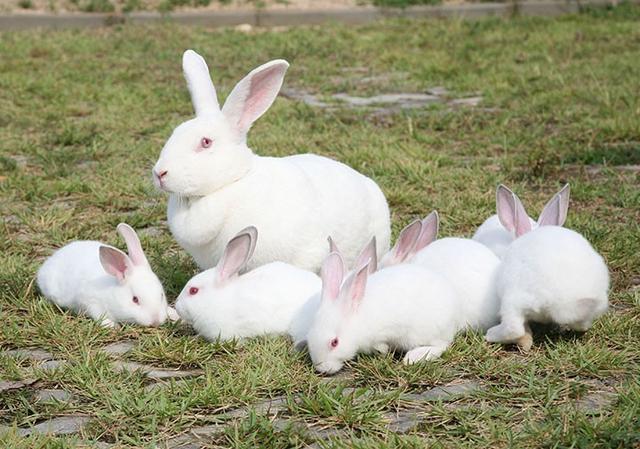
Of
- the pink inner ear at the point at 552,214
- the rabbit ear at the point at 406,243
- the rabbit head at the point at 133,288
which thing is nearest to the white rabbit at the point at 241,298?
the rabbit head at the point at 133,288

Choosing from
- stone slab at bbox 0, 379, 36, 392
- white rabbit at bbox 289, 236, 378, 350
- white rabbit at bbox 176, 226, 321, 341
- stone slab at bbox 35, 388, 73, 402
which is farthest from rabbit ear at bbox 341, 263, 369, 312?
stone slab at bbox 0, 379, 36, 392

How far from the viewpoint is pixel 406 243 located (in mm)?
3662

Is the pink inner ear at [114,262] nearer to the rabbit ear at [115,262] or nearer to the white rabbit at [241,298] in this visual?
the rabbit ear at [115,262]

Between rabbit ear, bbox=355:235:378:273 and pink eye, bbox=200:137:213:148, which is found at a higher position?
pink eye, bbox=200:137:213:148

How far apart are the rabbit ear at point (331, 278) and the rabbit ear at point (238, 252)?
1.10ft

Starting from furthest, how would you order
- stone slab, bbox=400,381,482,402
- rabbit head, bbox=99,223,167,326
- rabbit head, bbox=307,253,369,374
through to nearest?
rabbit head, bbox=99,223,167,326, rabbit head, bbox=307,253,369,374, stone slab, bbox=400,381,482,402

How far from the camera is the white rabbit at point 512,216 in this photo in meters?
3.70

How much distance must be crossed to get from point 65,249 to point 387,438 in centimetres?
180

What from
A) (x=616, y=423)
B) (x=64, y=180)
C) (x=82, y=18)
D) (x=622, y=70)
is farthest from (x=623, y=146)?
(x=82, y=18)

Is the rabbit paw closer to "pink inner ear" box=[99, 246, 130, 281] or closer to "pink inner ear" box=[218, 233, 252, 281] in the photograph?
"pink inner ear" box=[218, 233, 252, 281]

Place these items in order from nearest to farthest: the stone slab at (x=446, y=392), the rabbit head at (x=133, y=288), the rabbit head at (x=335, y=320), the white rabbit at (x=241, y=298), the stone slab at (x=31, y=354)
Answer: the stone slab at (x=446, y=392), the rabbit head at (x=335, y=320), the stone slab at (x=31, y=354), the white rabbit at (x=241, y=298), the rabbit head at (x=133, y=288)

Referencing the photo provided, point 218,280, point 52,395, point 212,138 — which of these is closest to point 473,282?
point 218,280

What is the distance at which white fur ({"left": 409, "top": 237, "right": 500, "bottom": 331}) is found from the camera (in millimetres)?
3432

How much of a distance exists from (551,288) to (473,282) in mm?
335
